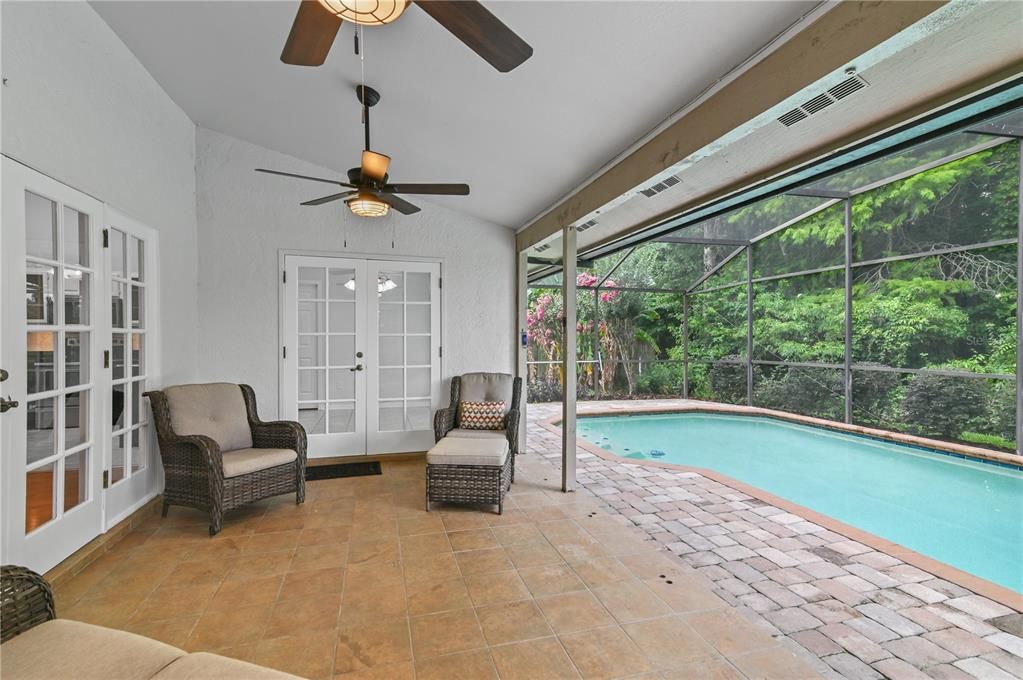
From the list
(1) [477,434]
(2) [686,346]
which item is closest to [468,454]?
(1) [477,434]

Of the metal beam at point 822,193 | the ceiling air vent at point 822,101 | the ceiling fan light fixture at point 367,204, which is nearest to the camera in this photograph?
the ceiling air vent at point 822,101

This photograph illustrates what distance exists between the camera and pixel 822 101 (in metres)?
1.81

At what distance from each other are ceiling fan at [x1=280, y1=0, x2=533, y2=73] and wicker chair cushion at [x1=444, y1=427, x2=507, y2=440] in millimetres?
3101

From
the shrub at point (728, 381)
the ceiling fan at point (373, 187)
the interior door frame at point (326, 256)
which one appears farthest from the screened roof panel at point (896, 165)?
the ceiling fan at point (373, 187)

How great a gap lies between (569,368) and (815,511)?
2318 millimetres

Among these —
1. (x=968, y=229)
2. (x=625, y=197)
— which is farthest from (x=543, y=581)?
(x=968, y=229)

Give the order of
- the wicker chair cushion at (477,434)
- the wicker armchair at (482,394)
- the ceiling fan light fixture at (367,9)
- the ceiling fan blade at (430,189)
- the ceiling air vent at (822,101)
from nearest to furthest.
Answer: the ceiling fan light fixture at (367,9) < the ceiling air vent at (822,101) < the ceiling fan blade at (430,189) < the wicker chair cushion at (477,434) < the wicker armchair at (482,394)

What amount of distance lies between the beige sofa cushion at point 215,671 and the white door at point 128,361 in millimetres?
2521

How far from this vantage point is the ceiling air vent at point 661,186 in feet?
9.47

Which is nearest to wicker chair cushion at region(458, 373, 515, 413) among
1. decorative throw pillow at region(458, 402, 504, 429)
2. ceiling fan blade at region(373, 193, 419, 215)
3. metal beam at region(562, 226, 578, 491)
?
decorative throw pillow at region(458, 402, 504, 429)

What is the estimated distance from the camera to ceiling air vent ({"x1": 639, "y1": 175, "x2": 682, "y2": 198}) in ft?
9.47

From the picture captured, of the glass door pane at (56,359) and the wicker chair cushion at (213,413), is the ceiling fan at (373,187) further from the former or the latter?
the wicker chair cushion at (213,413)

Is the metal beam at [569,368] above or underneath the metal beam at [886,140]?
underneath

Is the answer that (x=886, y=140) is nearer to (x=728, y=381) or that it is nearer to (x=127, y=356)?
(x=127, y=356)
